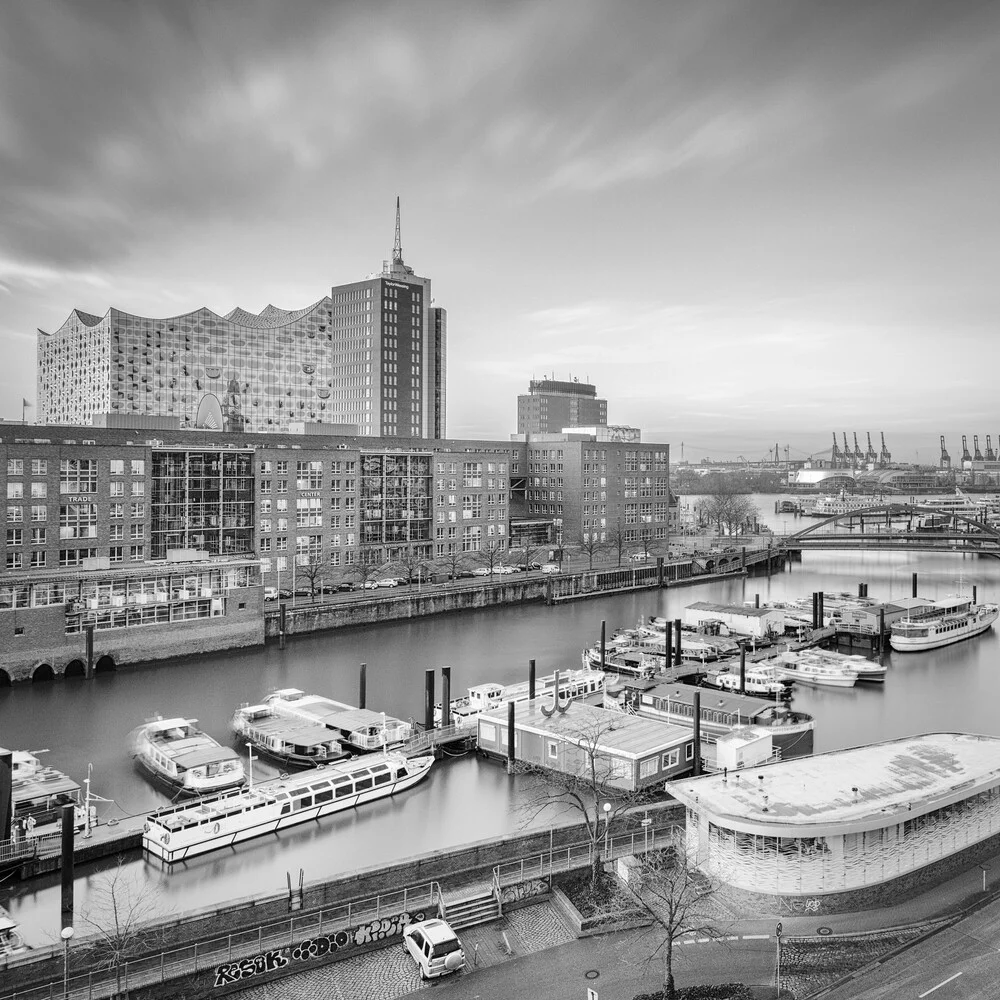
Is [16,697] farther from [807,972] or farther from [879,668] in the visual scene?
[879,668]

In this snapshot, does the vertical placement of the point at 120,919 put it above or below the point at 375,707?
below

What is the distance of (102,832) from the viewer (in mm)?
17328

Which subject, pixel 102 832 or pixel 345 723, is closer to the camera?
pixel 102 832

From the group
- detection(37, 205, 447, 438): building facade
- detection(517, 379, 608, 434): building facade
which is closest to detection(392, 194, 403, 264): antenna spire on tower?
detection(37, 205, 447, 438): building facade

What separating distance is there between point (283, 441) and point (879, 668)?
3085cm

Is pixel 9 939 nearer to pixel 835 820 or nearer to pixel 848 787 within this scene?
pixel 835 820

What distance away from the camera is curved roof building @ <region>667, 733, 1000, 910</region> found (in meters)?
12.8

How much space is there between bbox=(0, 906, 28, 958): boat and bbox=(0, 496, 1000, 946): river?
1171mm

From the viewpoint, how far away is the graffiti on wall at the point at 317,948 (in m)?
11.1

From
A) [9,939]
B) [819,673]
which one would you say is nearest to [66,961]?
[9,939]

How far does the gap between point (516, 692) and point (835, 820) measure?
49.5 feet

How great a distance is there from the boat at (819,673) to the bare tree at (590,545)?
24036 mm

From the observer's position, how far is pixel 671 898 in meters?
10.7

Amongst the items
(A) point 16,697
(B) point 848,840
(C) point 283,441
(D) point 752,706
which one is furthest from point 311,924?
(C) point 283,441
